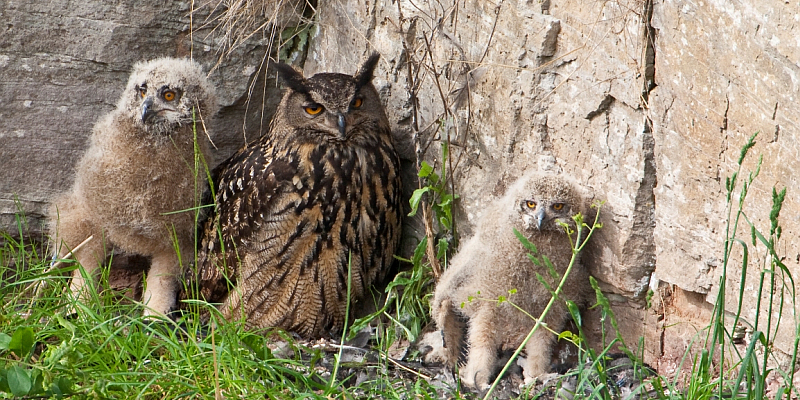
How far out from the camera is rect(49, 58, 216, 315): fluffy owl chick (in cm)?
325

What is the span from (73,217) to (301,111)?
3.64 feet

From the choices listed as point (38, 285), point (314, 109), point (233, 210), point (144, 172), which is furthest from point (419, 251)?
point (38, 285)

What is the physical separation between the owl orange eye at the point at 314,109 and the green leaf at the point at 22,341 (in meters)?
1.47

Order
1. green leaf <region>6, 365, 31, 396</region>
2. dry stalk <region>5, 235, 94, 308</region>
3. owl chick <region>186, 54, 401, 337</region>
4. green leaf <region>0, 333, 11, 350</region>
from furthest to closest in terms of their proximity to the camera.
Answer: owl chick <region>186, 54, 401, 337</region>
dry stalk <region>5, 235, 94, 308</region>
green leaf <region>0, 333, 11, 350</region>
green leaf <region>6, 365, 31, 396</region>

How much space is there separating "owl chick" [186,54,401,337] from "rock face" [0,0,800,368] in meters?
0.22

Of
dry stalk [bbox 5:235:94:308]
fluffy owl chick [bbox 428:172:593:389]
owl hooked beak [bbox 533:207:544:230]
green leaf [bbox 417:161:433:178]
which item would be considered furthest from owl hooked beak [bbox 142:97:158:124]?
owl hooked beak [bbox 533:207:544:230]

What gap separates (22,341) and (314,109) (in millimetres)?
1506

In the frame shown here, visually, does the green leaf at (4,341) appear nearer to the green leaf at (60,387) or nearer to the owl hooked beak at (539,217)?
the green leaf at (60,387)

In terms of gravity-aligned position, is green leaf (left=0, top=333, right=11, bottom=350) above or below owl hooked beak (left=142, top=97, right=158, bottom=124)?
below

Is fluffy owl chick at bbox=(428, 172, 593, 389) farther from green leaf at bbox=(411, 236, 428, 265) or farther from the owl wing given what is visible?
the owl wing

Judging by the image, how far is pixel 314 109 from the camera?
3.29 metres

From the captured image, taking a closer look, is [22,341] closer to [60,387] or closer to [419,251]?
[60,387]

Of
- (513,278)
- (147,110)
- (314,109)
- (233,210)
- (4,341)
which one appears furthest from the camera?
(233,210)

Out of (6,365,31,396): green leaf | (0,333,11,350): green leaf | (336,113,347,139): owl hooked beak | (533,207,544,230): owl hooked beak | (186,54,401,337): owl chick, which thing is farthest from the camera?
(186,54,401,337): owl chick
